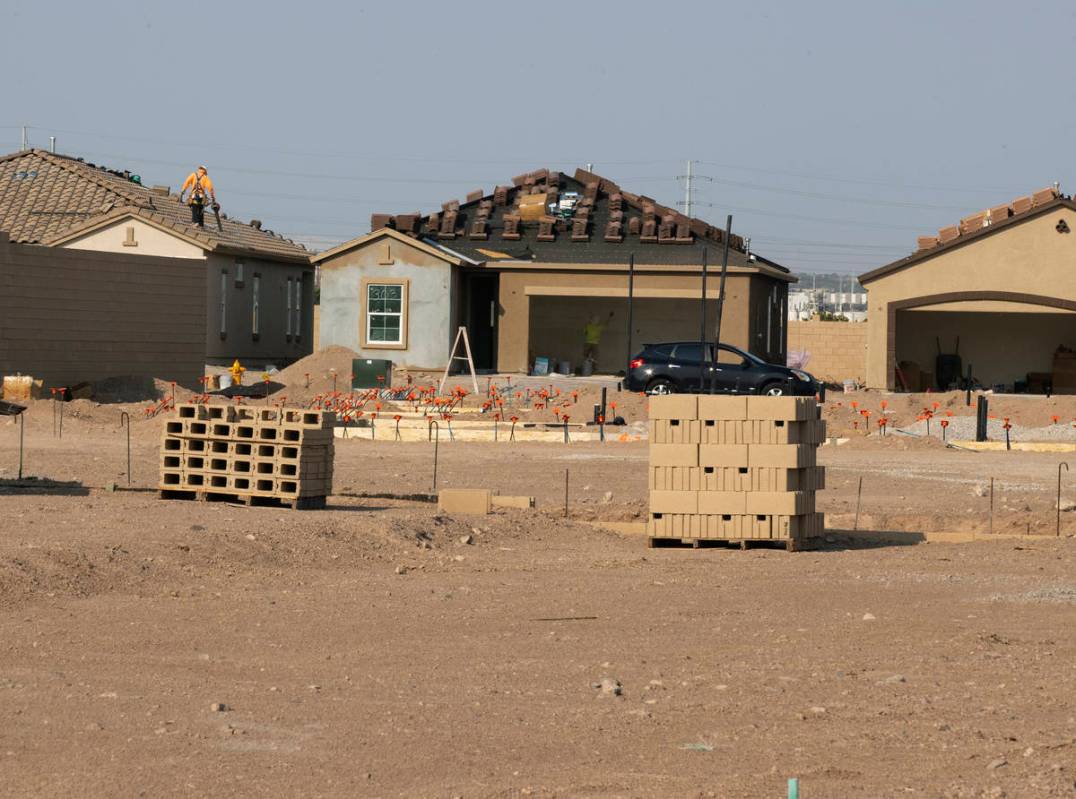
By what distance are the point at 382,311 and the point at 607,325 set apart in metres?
7.05

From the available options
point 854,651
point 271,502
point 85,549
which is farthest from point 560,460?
point 854,651

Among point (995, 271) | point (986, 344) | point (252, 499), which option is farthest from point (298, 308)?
point (252, 499)

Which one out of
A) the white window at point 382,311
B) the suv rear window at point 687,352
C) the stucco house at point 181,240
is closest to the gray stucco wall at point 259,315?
the stucco house at point 181,240

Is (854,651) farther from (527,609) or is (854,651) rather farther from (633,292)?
(633,292)

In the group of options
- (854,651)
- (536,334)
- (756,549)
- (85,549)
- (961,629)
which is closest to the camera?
(854,651)

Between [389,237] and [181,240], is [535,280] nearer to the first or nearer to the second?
[389,237]

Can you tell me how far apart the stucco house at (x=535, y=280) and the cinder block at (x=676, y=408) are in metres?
24.4

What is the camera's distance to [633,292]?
138 ft

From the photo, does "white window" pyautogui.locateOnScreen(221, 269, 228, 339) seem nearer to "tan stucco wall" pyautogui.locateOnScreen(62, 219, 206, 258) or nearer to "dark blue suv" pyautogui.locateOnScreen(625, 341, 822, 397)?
"tan stucco wall" pyautogui.locateOnScreen(62, 219, 206, 258)

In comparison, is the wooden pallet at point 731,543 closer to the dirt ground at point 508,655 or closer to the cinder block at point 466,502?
the dirt ground at point 508,655

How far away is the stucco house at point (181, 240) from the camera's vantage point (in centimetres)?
4106

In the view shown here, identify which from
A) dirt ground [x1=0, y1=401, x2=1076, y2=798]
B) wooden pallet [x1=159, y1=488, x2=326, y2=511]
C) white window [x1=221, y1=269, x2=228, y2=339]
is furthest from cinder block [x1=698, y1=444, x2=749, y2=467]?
white window [x1=221, y1=269, x2=228, y2=339]

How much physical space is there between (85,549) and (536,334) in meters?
33.1

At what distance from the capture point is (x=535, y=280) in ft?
139
